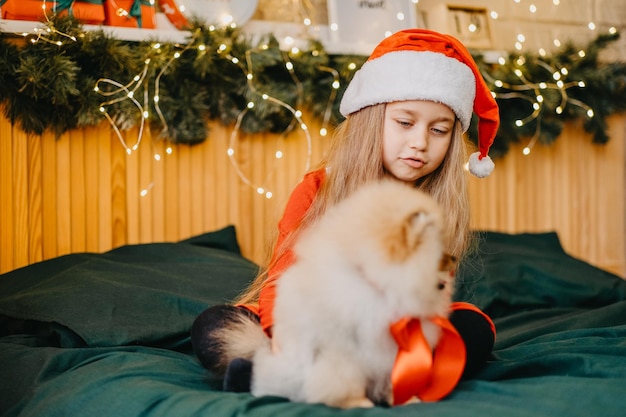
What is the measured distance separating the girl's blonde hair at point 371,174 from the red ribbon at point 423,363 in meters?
0.34

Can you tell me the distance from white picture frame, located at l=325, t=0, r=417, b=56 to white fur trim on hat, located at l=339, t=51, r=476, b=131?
3.11 feet

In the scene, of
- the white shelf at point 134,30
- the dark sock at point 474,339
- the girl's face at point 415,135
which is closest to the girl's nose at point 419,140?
the girl's face at point 415,135

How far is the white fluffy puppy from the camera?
37.0 inches

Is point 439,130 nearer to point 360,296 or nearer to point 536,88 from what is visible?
point 360,296

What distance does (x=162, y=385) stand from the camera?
44.5 inches

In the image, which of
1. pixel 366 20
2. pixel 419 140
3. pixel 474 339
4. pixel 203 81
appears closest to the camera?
pixel 474 339

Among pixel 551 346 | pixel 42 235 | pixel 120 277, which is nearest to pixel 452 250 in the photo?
pixel 551 346

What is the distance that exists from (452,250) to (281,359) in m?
0.57

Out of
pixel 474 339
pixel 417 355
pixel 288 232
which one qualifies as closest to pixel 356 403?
pixel 417 355

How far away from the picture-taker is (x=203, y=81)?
2.20m

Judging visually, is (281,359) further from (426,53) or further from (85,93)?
(85,93)

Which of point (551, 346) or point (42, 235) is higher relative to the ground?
point (42, 235)

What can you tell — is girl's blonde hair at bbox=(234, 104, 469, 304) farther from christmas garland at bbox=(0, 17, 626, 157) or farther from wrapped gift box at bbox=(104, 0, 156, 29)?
wrapped gift box at bbox=(104, 0, 156, 29)

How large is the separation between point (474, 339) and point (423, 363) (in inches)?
11.1
